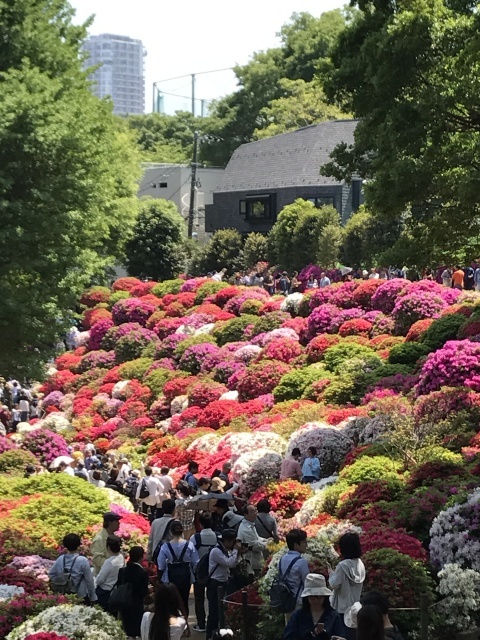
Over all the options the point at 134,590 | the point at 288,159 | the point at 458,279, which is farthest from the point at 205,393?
the point at 288,159

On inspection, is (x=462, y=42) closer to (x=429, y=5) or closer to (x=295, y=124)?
(x=429, y=5)

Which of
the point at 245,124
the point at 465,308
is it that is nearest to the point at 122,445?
the point at 465,308

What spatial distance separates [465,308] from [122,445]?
29.1 feet

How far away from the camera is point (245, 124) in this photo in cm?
8275

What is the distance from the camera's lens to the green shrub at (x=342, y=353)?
26.1 metres

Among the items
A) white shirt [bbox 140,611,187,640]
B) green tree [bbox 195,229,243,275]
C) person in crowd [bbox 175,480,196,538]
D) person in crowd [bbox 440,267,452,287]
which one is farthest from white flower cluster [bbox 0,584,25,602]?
green tree [bbox 195,229,243,275]

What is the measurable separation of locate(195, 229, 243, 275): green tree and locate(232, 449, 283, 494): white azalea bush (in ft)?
101

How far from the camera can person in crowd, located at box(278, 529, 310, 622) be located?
34.9 feet

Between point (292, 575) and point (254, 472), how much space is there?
30.1ft

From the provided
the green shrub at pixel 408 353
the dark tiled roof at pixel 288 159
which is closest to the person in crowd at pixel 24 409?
the green shrub at pixel 408 353

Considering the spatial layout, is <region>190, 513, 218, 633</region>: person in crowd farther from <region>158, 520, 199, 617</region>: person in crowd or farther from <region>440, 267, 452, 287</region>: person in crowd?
<region>440, 267, 452, 287</region>: person in crowd

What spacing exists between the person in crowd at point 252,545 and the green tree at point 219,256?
3747 centimetres

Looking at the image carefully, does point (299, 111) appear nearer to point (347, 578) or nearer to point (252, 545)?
point (252, 545)

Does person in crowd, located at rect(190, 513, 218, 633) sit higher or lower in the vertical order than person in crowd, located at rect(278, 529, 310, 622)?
lower
